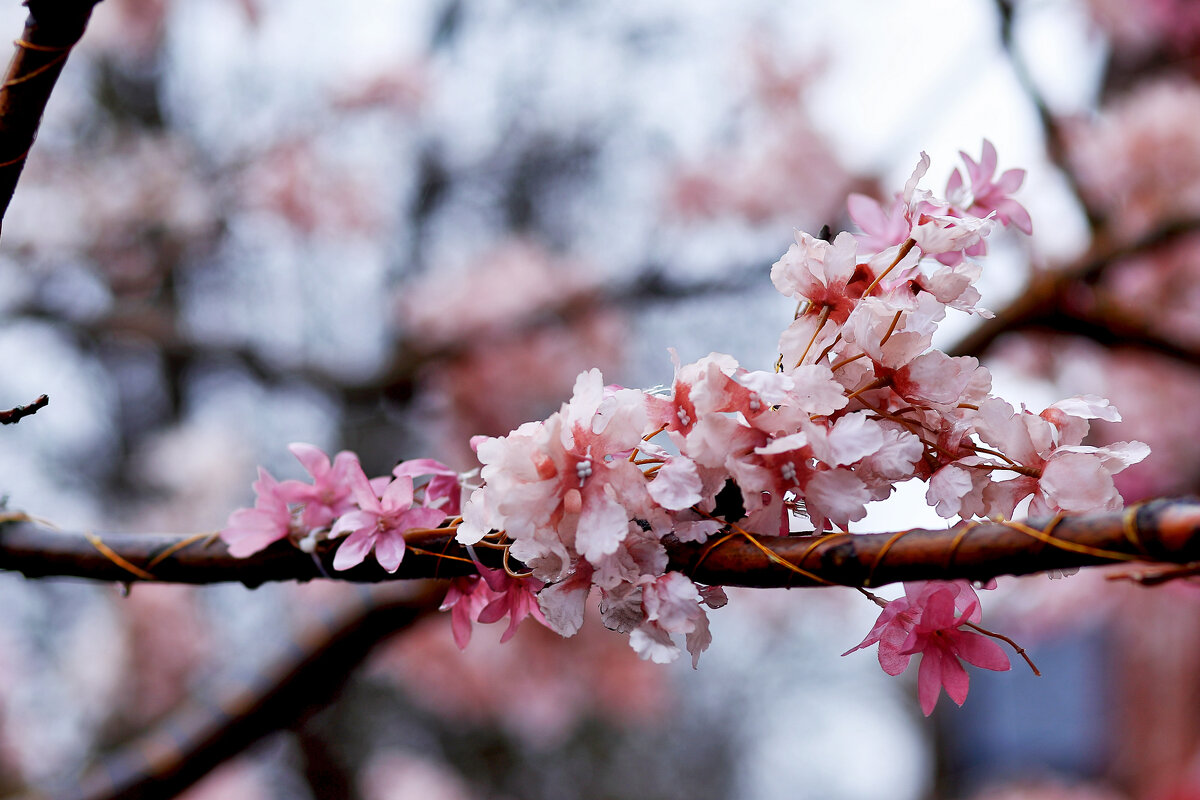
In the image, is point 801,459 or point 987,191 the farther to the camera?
point 987,191

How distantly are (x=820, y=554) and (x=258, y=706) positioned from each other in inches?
46.7

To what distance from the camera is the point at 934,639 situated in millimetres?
503

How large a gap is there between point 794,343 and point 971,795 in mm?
6533

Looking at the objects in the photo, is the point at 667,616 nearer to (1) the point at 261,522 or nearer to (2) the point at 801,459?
(2) the point at 801,459

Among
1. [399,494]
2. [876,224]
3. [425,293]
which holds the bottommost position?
[425,293]

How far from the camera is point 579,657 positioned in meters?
3.82

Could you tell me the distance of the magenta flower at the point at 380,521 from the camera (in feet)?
1.77

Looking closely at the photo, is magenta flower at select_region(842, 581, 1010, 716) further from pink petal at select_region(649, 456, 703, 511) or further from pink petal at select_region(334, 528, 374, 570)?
pink petal at select_region(334, 528, 374, 570)

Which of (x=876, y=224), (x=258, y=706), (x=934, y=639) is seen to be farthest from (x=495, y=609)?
(x=258, y=706)

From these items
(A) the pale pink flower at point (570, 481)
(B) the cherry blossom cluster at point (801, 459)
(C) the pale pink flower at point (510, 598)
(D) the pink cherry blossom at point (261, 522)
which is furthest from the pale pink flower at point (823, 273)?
(D) the pink cherry blossom at point (261, 522)

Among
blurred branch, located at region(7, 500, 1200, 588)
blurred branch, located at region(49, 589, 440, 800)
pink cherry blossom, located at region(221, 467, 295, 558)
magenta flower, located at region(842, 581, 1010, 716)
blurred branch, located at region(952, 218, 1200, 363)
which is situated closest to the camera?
blurred branch, located at region(7, 500, 1200, 588)

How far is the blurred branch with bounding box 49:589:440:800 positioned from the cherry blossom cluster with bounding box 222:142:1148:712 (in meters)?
0.93

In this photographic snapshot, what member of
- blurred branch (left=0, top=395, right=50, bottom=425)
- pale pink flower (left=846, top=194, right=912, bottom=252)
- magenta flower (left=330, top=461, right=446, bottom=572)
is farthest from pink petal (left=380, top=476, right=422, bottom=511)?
pale pink flower (left=846, top=194, right=912, bottom=252)

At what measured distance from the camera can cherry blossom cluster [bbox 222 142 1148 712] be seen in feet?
1.49
